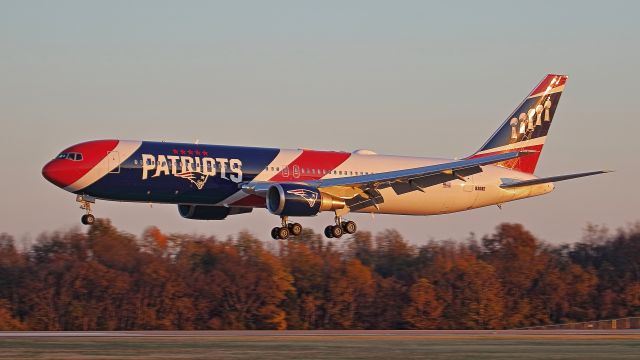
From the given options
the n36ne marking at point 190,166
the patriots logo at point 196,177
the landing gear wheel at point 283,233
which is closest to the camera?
the n36ne marking at point 190,166

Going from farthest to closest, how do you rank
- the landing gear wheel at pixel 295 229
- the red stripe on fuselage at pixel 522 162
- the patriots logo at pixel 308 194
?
the red stripe on fuselage at pixel 522 162 → the landing gear wheel at pixel 295 229 → the patriots logo at pixel 308 194

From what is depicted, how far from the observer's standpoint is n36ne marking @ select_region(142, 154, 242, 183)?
199 ft

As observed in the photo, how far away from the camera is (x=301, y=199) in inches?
2450

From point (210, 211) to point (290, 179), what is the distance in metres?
5.89

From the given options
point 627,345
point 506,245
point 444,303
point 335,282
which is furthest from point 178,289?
point 627,345

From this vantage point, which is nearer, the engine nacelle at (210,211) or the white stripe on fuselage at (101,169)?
the white stripe on fuselage at (101,169)

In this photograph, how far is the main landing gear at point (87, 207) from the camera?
2396 inches

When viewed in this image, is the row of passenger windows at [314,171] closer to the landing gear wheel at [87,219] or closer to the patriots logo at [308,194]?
the patriots logo at [308,194]

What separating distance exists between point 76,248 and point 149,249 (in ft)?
20.4

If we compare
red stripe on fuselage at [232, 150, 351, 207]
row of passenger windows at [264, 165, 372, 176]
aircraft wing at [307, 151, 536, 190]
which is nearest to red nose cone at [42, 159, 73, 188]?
red stripe on fuselage at [232, 150, 351, 207]

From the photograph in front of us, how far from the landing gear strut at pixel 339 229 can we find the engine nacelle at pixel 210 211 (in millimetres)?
4576

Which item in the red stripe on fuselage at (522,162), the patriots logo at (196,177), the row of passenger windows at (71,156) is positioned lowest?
the patriots logo at (196,177)

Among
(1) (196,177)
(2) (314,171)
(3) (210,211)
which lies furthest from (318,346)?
(3) (210,211)

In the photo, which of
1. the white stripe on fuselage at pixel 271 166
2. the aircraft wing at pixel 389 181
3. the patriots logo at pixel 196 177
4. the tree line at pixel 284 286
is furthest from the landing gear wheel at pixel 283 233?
the tree line at pixel 284 286
